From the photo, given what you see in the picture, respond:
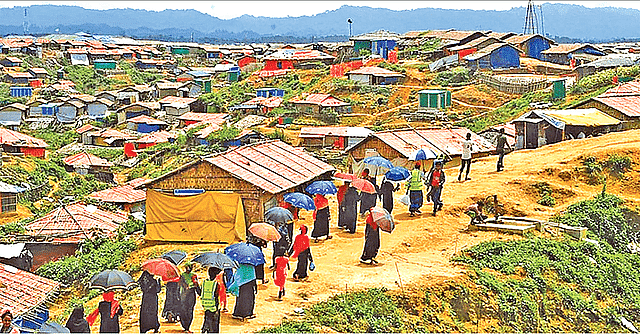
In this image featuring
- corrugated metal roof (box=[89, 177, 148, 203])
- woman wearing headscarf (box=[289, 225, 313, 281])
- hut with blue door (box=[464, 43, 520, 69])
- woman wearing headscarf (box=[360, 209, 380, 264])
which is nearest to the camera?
woman wearing headscarf (box=[289, 225, 313, 281])

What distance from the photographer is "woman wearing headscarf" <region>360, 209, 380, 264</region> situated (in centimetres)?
1402

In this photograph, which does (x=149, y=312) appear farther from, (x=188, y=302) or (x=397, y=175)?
(x=397, y=175)

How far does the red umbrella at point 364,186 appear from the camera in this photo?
16.1 meters

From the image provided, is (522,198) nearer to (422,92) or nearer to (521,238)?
(521,238)

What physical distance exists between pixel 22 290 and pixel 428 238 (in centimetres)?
812

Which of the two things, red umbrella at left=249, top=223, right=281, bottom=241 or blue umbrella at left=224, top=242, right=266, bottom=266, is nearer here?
blue umbrella at left=224, top=242, right=266, bottom=266

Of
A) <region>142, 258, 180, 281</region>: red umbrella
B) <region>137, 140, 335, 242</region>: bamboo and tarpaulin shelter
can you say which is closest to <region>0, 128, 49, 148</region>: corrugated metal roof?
<region>137, 140, 335, 242</region>: bamboo and tarpaulin shelter

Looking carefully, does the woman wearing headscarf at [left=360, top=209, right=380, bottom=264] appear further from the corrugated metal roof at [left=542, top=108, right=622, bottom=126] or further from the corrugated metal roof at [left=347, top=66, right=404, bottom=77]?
the corrugated metal roof at [left=347, top=66, right=404, bottom=77]

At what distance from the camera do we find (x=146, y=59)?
9044 centimetres

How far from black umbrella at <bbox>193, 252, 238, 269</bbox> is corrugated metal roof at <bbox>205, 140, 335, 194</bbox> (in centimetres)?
579

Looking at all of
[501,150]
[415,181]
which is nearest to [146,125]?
[501,150]

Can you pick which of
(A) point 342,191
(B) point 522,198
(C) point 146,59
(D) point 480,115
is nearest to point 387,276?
(A) point 342,191

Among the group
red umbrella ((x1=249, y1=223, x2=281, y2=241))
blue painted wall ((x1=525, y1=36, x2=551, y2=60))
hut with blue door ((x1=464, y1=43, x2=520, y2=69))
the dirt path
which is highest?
blue painted wall ((x1=525, y1=36, x2=551, y2=60))

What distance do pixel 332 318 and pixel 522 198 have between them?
8.75 meters
